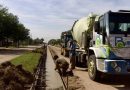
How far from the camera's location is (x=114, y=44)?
1320 centimetres

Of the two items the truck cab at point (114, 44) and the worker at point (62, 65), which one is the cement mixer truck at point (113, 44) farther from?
the worker at point (62, 65)

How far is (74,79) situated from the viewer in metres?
15.9

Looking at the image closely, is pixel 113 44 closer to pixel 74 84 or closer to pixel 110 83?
pixel 110 83

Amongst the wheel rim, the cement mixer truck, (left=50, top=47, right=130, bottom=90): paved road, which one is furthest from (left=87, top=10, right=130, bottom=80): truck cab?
the wheel rim

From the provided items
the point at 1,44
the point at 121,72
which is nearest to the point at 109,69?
the point at 121,72

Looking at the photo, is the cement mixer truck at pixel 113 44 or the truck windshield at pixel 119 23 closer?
the cement mixer truck at pixel 113 44

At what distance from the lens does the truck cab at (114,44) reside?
13102 mm

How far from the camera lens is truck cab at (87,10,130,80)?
43.0 feet

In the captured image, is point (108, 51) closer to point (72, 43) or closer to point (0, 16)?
point (72, 43)

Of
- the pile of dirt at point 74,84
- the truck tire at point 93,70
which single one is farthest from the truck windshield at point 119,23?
the pile of dirt at point 74,84

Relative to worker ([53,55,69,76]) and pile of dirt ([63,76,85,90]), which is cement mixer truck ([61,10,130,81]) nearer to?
pile of dirt ([63,76,85,90])

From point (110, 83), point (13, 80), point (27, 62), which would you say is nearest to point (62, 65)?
point (110, 83)

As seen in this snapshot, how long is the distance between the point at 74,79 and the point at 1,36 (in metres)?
58.0

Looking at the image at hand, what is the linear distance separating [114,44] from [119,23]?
95 centimetres
